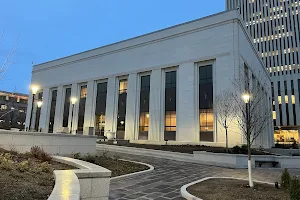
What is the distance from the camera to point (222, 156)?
16406 mm

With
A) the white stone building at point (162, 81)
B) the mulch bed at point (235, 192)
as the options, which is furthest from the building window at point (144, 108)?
the mulch bed at point (235, 192)

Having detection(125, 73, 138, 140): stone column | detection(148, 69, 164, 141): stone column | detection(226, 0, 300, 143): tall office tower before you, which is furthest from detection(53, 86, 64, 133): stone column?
detection(226, 0, 300, 143): tall office tower

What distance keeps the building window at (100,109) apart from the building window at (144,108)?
7.34 m

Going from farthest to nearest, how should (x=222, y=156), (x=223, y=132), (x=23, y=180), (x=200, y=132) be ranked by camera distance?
(x=200, y=132) → (x=223, y=132) → (x=222, y=156) → (x=23, y=180)

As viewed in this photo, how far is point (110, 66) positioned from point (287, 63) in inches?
2914

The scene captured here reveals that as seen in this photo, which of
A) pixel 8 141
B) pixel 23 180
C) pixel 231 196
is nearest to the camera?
pixel 23 180

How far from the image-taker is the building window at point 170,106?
30125 millimetres

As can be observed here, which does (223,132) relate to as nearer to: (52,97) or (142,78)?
(142,78)

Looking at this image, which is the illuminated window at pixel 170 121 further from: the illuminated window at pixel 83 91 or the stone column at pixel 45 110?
the stone column at pixel 45 110

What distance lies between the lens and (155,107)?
31.8 m

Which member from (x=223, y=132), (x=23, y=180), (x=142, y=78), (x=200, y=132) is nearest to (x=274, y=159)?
(x=223, y=132)

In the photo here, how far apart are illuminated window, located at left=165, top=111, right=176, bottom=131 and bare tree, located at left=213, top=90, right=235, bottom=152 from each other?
6021mm

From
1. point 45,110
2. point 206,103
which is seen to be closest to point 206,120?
point 206,103

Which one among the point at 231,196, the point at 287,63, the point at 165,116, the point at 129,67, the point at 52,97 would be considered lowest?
the point at 231,196
